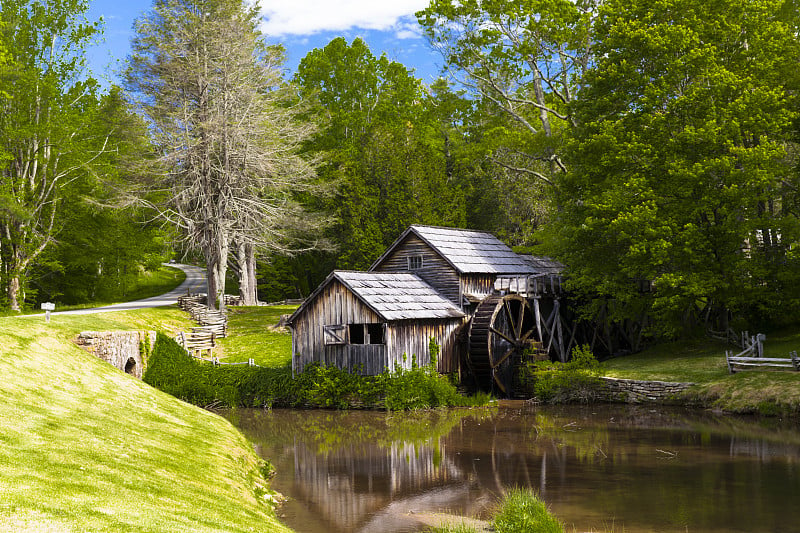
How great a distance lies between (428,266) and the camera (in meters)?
31.3

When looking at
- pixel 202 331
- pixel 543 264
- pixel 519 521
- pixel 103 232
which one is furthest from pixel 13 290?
pixel 519 521

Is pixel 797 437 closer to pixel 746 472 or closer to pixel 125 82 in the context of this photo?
pixel 746 472

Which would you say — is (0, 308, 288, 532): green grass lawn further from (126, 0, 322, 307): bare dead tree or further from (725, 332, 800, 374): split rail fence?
(126, 0, 322, 307): bare dead tree

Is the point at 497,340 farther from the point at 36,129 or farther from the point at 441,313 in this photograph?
the point at 36,129

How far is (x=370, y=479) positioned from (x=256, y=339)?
67.0 ft

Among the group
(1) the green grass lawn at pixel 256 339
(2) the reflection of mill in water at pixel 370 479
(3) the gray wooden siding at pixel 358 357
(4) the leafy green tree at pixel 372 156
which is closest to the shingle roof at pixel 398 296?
(3) the gray wooden siding at pixel 358 357

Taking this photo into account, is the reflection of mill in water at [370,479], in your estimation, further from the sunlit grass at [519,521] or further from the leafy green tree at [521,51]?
the leafy green tree at [521,51]

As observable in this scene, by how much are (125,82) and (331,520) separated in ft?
111

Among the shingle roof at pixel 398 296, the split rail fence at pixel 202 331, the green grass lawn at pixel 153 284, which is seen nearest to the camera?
the shingle roof at pixel 398 296

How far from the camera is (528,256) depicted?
35.8 metres

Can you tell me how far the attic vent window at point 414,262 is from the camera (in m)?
31.6

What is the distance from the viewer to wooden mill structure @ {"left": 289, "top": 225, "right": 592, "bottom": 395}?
1068 inches

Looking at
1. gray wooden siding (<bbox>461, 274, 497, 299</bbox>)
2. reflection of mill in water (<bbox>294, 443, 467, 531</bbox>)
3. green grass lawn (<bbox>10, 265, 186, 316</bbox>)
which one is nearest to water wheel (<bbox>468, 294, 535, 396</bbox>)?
gray wooden siding (<bbox>461, 274, 497, 299</bbox>)

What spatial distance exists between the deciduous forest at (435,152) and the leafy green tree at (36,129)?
161 millimetres
